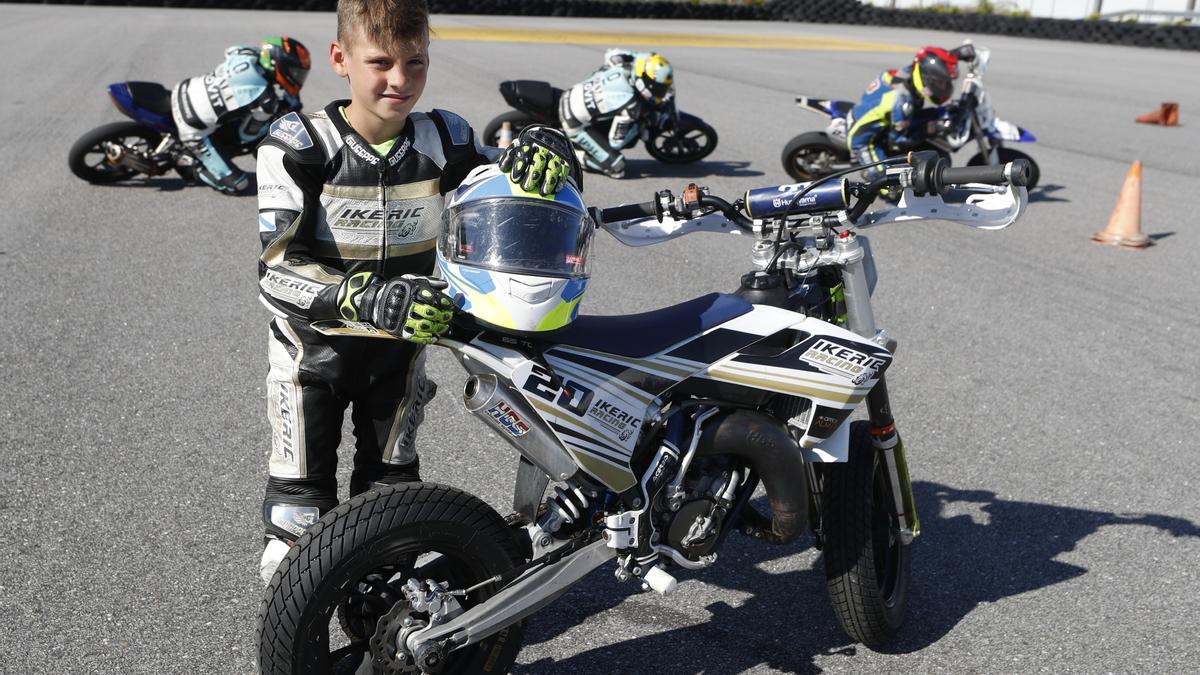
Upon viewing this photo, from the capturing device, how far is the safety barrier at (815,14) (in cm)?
3145

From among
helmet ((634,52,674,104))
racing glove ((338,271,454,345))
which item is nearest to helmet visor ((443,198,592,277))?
racing glove ((338,271,454,345))

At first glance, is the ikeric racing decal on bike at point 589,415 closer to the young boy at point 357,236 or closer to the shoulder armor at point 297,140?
the young boy at point 357,236

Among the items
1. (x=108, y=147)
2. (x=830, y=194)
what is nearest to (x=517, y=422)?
(x=830, y=194)

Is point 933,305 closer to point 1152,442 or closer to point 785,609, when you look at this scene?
point 1152,442

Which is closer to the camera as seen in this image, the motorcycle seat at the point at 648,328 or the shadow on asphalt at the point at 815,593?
the motorcycle seat at the point at 648,328

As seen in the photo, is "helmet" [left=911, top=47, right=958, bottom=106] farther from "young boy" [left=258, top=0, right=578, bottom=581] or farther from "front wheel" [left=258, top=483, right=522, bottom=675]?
"front wheel" [left=258, top=483, right=522, bottom=675]

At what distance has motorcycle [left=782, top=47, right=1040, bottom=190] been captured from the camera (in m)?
10.7

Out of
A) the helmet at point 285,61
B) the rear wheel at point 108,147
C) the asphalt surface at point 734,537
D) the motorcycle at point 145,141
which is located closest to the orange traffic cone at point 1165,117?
the asphalt surface at point 734,537

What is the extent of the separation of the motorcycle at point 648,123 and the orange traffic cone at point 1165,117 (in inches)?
329

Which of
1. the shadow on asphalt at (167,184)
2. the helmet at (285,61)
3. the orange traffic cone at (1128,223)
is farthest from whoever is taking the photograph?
the shadow on asphalt at (167,184)

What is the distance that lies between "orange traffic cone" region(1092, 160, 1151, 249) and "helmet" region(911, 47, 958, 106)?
1.85m

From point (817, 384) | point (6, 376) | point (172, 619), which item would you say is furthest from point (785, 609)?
point (6, 376)

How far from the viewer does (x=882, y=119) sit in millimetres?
10609

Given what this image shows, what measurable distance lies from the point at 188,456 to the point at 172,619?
4.45 feet
